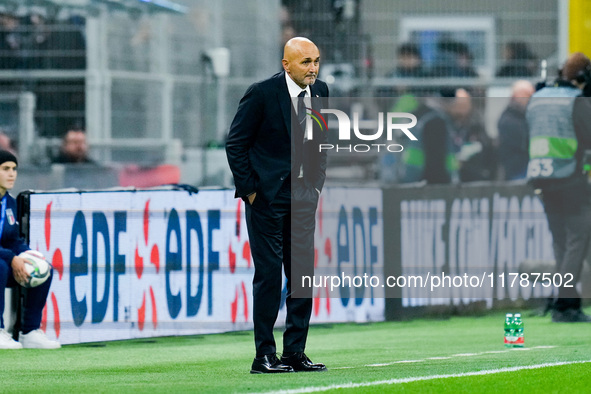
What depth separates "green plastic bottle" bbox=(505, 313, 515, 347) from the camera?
31.4 ft

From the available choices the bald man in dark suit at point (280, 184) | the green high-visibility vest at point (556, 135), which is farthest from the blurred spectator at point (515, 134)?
the bald man in dark suit at point (280, 184)

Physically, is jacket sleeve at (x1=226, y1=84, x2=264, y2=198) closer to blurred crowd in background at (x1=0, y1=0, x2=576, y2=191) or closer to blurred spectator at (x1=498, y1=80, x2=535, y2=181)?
blurred spectator at (x1=498, y1=80, x2=535, y2=181)

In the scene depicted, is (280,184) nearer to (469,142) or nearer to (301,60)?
(301,60)

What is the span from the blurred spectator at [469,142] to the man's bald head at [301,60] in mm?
7949

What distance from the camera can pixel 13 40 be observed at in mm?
17297

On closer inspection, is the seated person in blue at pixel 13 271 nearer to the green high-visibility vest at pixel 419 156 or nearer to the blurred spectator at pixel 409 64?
the green high-visibility vest at pixel 419 156

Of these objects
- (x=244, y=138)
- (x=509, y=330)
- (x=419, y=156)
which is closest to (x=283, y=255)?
(x=244, y=138)

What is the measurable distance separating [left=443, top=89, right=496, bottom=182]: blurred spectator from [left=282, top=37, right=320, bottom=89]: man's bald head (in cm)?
795

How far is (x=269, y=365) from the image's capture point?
7.84 metres

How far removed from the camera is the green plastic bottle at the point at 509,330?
31.4ft

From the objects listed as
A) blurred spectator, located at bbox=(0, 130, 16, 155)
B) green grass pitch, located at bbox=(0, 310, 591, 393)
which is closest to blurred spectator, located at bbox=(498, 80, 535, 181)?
green grass pitch, located at bbox=(0, 310, 591, 393)

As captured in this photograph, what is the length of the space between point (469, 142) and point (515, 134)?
1.22 meters

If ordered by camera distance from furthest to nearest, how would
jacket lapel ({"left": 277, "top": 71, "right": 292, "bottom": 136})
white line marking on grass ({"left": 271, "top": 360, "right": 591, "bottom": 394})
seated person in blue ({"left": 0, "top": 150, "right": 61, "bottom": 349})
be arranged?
seated person in blue ({"left": 0, "top": 150, "right": 61, "bottom": 349})
jacket lapel ({"left": 277, "top": 71, "right": 292, "bottom": 136})
white line marking on grass ({"left": 271, "top": 360, "right": 591, "bottom": 394})

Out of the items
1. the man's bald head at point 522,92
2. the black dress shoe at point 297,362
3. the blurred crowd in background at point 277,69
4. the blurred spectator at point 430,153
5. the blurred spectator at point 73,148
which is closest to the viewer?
the black dress shoe at point 297,362
